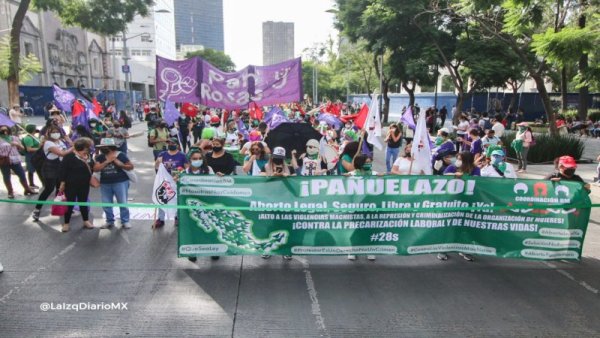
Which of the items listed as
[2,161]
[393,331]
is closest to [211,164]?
[393,331]

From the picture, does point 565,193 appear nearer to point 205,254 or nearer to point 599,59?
point 205,254

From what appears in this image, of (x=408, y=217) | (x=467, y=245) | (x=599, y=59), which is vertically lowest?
(x=467, y=245)

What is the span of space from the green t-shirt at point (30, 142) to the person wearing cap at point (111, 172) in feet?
10.6

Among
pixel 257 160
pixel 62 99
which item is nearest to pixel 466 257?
pixel 257 160

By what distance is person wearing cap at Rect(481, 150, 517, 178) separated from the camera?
23.4 feet

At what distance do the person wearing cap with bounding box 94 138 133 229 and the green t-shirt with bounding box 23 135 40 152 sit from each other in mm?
3244

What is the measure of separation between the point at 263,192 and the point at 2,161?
6.29m

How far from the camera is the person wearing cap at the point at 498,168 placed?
7.14m

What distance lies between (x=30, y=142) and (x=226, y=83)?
4.42 metres

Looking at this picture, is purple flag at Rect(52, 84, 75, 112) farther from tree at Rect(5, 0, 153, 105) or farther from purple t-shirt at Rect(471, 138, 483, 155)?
purple t-shirt at Rect(471, 138, 483, 155)

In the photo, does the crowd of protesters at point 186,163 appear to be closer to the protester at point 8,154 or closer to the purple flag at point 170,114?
the protester at point 8,154

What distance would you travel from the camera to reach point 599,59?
15.3 meters

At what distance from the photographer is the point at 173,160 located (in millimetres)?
7305

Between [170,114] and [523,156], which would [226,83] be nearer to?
[170,114]
